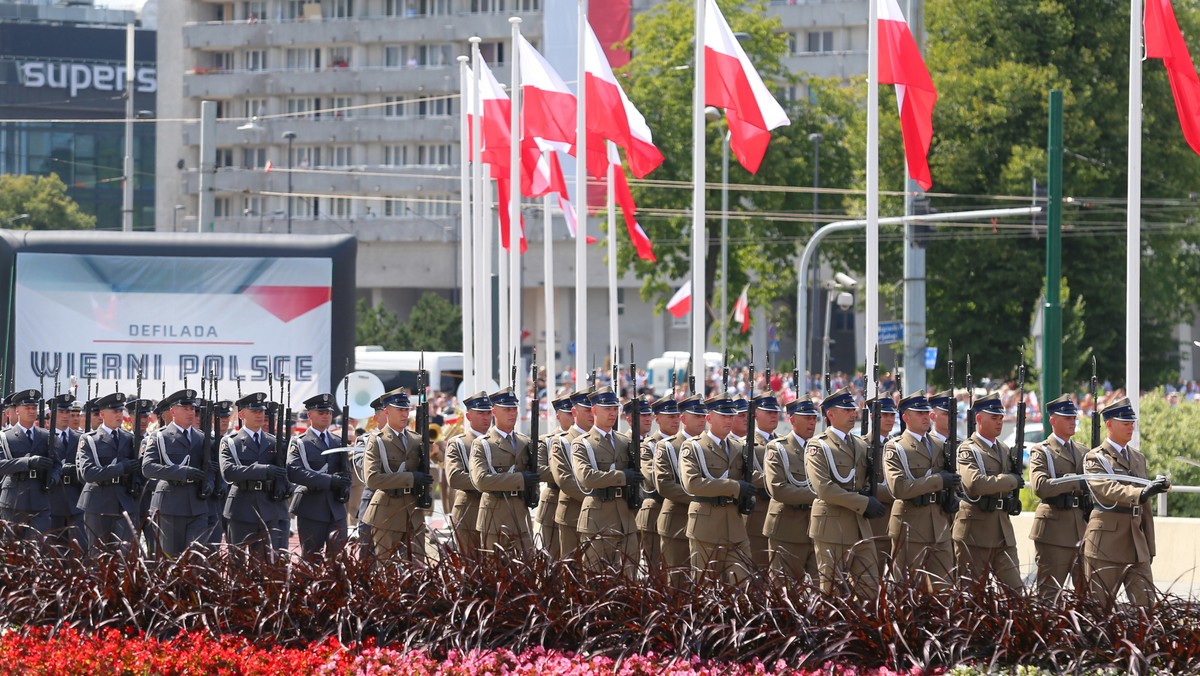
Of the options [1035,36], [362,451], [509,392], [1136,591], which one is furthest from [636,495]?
[1035,36]

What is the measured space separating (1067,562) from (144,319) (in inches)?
563

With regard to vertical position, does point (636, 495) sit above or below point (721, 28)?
below

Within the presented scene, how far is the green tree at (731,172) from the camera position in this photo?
1757 inches

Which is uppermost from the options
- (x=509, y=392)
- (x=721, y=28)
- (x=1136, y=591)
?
(x=721, y=28)

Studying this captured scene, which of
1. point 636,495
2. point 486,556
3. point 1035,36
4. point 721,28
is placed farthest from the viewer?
point 1035,36

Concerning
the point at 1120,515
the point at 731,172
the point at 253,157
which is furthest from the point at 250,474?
the point at 253,157

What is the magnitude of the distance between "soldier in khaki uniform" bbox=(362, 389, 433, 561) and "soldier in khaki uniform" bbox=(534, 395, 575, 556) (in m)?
0.86

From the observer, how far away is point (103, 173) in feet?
279

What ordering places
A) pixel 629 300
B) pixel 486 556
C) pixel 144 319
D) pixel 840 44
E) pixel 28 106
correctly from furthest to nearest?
pixel 28 106, pixel 629 300, pixel 840 44, pixel 144 319, pixel 486 556

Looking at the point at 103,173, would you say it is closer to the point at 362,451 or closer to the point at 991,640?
the point at 362,451

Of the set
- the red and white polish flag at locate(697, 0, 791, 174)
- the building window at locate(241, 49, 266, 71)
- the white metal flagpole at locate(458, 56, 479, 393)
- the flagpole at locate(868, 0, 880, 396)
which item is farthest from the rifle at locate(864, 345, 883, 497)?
the building window at locate(241, 49, 266, 71)

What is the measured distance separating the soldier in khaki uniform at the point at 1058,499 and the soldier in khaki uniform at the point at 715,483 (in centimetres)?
195

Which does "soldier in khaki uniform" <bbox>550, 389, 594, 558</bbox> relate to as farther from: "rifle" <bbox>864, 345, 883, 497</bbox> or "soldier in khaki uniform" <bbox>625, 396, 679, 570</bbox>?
"rifle" <bbox>864, 345, 883, 497</bbox>

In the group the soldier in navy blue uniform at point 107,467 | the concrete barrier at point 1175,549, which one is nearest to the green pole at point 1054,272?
the concrete barrier at point 1175,549
